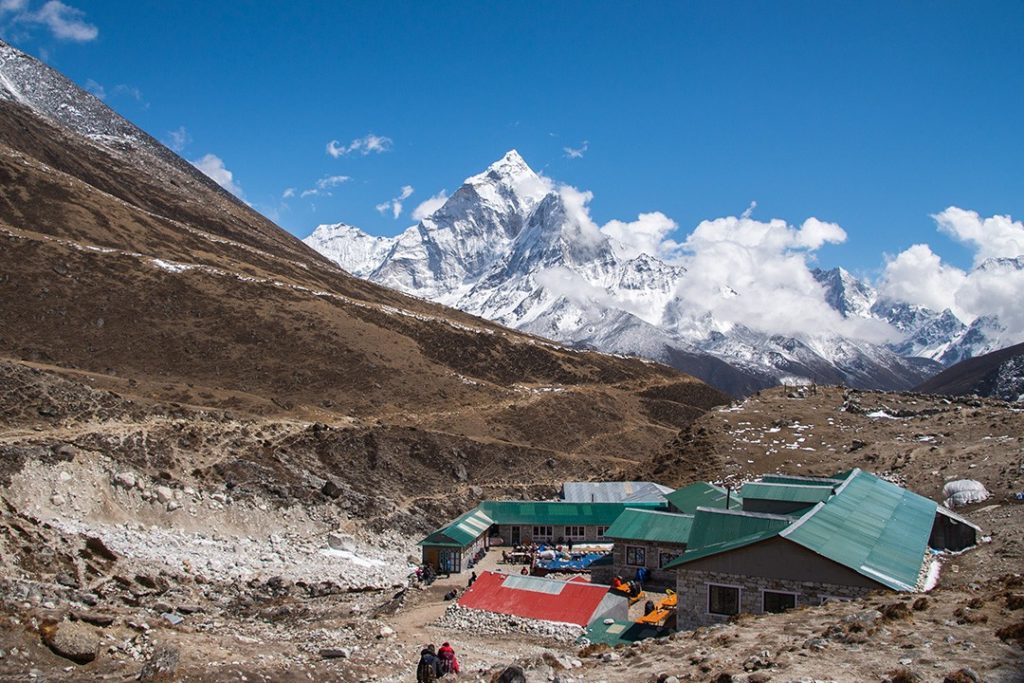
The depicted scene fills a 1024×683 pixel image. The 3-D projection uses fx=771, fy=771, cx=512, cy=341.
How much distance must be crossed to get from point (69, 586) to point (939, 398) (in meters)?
80.7

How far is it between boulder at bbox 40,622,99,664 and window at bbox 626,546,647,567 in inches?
1105

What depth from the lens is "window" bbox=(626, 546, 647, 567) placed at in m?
42.8

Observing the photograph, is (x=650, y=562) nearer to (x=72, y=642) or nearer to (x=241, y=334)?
(x=72, y=642)

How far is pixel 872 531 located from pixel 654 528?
44.2 feet

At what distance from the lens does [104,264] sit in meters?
93.1

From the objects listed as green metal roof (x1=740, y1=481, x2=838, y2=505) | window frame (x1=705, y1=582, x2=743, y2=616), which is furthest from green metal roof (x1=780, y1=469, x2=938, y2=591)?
window frame (x1=705, y1=582, x2=743, y2=616)

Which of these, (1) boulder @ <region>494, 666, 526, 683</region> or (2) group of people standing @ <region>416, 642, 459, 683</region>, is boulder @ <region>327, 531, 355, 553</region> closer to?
(2) group of people standing @ <region>416, 642, 459, 683</region>

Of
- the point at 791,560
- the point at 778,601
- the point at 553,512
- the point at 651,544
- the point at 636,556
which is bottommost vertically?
the point at 636,556

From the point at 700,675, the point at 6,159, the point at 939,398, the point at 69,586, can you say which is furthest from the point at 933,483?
the point at 6,159

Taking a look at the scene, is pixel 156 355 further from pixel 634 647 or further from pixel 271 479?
pixel 634 647

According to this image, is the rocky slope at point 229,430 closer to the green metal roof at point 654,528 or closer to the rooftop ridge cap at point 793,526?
the rooftop ridge cap at point 793,526

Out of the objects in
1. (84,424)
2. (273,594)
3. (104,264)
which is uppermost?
(104,264)

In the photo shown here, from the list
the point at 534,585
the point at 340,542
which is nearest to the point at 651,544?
the point at 534,585

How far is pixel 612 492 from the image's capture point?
61750 mm
